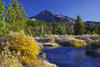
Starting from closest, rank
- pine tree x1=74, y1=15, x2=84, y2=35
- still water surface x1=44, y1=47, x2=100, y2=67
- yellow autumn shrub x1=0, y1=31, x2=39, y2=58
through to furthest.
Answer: yellow autumn shrub x1=0, y1=31, x2=39, y2=58
still water surface x1=44, y1=47, x2=100, y2=67
pine tree x1=74, y1=15, x2=84, y2=35

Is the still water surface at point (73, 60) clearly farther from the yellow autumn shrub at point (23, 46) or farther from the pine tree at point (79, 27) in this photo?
the pine tree at point (79, 27)

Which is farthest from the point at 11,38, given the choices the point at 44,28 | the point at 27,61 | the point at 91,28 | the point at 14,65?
the point at 44,28

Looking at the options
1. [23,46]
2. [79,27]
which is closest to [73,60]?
Result: [23,46]

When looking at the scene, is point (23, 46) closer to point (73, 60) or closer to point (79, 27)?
point (73, 60)

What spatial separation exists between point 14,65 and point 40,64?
9.41 feet

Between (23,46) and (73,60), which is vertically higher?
(23,46)

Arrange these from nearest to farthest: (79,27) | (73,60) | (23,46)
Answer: (23,46), (73,60), (79,27)

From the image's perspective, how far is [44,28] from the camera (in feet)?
387

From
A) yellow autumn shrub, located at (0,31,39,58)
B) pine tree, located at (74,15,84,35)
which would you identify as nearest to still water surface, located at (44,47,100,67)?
yellow autumn shrub, located at (0,31,39,58)

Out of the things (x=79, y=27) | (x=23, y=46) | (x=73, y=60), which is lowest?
(x=73, y=60)

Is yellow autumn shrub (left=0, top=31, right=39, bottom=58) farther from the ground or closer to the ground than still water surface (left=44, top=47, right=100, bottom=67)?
farther from the ground

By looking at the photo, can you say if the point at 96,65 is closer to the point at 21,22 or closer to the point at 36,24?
the point at 21,22

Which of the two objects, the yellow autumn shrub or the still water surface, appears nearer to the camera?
the yellow autumn shrub

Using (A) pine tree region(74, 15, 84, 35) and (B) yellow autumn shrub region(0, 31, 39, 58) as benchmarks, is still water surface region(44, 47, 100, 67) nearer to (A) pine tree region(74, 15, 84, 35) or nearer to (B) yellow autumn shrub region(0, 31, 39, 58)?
(B) yellow autumn shrub region(0, 31, 39, 58)
